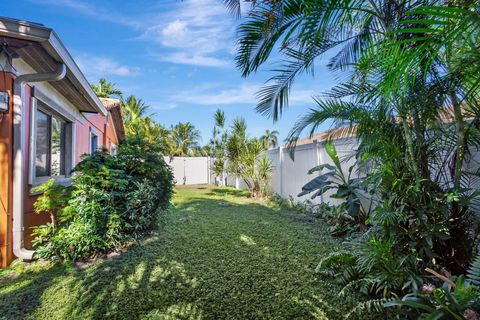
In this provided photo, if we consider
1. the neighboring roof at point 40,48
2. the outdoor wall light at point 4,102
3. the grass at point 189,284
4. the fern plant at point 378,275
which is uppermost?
the neighboring roof at point 40,48

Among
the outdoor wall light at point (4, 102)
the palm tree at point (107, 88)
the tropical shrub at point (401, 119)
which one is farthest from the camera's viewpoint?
the palm tree at point (107, 88)

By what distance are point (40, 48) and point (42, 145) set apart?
206cm

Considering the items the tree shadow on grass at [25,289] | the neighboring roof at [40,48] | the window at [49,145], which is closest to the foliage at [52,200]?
the tree shadow on grass at [25,289]

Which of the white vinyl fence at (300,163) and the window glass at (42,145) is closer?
the window glass at (42,145)

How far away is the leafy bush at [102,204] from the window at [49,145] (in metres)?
0.96

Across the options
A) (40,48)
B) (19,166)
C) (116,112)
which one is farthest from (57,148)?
(116,112)

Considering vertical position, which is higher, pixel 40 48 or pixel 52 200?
pixel 40 48

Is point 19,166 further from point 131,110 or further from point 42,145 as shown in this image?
point 131,110

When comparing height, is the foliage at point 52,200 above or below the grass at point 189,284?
above

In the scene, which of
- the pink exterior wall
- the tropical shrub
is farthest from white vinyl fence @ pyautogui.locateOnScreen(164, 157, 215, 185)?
the tropical shrub

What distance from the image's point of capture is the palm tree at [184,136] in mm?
25566

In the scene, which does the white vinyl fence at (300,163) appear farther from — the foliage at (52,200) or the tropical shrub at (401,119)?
the foliage at (52,200)

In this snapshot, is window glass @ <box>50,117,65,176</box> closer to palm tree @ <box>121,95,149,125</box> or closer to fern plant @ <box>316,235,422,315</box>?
fern plant @ <box>316,235,422,315</box>

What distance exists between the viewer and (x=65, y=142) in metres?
6.13
